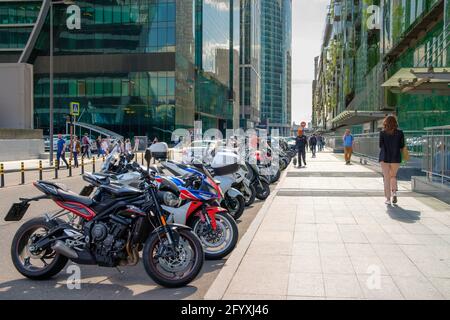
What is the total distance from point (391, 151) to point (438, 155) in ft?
6.98

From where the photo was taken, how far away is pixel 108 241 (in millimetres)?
5293

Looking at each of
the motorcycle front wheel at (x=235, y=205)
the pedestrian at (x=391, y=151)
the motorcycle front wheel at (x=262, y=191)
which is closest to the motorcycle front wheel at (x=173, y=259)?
the motorcycle front wheel at (x=235, y=205)

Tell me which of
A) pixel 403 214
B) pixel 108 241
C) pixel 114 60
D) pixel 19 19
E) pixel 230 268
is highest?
pixel 19 19

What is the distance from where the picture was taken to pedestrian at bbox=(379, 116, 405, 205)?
33.6ft

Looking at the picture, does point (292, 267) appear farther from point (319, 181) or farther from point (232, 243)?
point (319, 181)

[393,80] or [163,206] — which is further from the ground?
[393,80]

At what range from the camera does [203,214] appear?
20.6 feet

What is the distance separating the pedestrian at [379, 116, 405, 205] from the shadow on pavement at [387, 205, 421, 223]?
54 cm

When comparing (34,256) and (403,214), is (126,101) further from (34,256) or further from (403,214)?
(34,256)

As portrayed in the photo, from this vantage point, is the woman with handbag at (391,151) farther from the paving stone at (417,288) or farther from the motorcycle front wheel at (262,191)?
the paving stone at (417,288)

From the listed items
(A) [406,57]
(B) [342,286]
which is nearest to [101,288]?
(B) [342,286]

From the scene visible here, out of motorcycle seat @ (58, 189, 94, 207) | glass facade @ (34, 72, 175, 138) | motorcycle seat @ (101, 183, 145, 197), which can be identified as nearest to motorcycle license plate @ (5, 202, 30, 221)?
motorcycle seat @ (58, 189, 94, 207)
